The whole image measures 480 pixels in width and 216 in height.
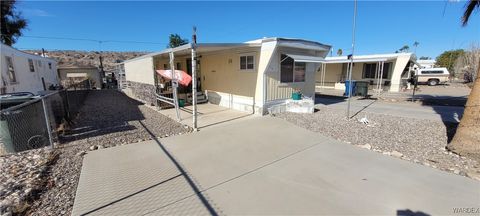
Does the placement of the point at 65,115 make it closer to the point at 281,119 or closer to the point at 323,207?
the point at 281,119

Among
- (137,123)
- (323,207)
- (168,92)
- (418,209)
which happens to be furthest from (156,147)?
(168,92)

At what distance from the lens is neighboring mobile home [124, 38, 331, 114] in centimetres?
755

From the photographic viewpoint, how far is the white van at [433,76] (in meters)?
23.2

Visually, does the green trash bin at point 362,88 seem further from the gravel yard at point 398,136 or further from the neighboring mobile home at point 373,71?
the gravel yard at point 398,136

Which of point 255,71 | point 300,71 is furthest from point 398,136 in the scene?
point 255,71

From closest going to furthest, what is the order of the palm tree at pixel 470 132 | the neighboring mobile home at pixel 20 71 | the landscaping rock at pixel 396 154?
the palm tree at pixel 470 132 < the landscaping rock at pixel 396 154 < the neighboring mobile home at pixel 20 71

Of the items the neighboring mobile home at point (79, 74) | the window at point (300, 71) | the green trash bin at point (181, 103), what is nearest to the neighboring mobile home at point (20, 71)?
the green trash bin at point (181, 103)

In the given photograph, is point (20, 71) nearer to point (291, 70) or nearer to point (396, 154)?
point (291, 70)

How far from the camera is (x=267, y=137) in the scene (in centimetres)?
547

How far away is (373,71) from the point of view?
18.0 m

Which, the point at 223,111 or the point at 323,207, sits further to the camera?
the point at 223,111

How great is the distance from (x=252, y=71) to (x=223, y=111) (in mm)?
2061

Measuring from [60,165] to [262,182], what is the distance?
3732mm

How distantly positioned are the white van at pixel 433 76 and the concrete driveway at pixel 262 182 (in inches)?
1062
